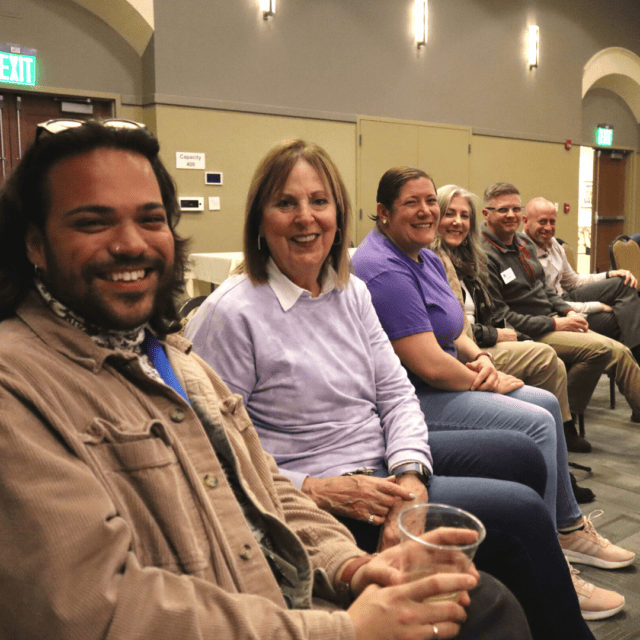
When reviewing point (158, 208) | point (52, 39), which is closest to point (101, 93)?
point (52, 39)

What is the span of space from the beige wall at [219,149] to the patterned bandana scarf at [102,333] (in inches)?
177

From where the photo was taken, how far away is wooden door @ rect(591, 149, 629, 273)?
32.6 feet

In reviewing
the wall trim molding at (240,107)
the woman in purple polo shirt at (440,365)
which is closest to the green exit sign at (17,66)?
the wall trim molding at (240,107)

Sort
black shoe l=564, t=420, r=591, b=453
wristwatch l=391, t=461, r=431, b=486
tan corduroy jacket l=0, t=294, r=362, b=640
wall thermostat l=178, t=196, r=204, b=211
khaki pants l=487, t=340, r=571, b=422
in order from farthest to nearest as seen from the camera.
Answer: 1. wall thermostat l=178, t=196, r=204, b=211
2. black shoe l=564, t=420, r=591, b=453
3. khaki pants l=487, t=340, r=571, b=422
4. wristwatch l=391, t=461, r=431, b=486
5. tan corduroy jacket l=0, t=294, r=362, b=640

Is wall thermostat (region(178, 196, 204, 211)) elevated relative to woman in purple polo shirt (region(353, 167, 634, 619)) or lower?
elevated

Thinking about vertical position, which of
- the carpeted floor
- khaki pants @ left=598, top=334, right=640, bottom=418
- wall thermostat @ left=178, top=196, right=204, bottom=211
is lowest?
the carpeted floor

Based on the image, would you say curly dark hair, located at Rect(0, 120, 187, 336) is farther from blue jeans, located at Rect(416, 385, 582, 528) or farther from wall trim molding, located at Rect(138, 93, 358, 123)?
wall trim molding, located at Rect(138, 93, 358, 123)

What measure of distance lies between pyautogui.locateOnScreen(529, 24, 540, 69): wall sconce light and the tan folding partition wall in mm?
1581

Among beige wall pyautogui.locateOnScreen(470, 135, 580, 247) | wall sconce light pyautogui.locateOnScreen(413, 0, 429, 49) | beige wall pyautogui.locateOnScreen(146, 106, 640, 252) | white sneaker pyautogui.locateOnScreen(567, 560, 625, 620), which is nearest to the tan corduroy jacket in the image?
white sneaker pyautogui.locateOnScreen(567, 560, 625, 620)

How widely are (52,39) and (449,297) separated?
443 cm

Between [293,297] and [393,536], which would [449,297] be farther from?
[393,536]

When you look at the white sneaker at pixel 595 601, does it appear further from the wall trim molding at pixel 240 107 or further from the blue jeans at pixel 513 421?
the wall trim molding at pixel 240 107

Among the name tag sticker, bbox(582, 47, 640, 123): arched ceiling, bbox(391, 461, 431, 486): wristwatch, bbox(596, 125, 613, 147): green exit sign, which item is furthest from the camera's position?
bbox(596, 125, 613, 147): green exit sign

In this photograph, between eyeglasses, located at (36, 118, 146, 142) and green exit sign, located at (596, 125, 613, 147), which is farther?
green exit sign, located at (596, 125, 613, 147)
